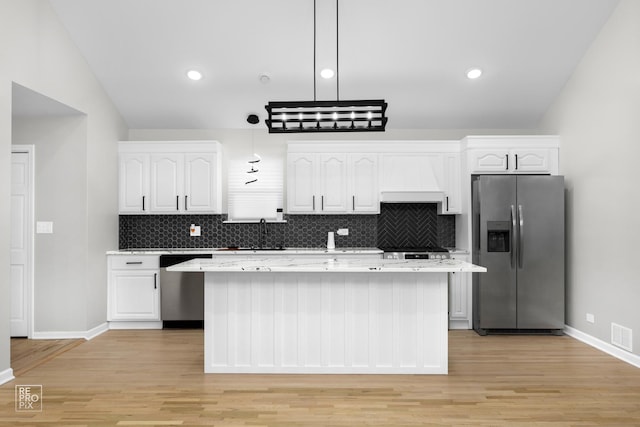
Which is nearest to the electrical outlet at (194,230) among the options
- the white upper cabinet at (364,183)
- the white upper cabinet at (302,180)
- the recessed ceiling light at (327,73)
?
the white upper cabinet at (302,180)

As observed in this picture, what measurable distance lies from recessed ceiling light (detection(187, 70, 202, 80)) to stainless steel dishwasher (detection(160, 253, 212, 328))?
6.91 feet

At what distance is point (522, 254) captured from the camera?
503 centimetres

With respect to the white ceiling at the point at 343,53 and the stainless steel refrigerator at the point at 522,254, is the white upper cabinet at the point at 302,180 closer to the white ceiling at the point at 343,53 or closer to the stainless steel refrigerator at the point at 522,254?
the white ceiling at the point at 343,53

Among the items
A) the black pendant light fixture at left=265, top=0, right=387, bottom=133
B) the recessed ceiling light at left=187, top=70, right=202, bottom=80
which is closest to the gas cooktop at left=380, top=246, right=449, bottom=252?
the black pendant light fixture at left=265, top=0, right=387, bottom=133

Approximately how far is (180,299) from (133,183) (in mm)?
1608

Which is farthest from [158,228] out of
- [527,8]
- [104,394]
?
[527,8]

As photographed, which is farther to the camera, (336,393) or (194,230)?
(194,230)

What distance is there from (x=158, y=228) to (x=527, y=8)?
5.06 metres

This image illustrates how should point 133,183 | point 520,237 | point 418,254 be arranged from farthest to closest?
point 133,183
point 418,254
point 520,237

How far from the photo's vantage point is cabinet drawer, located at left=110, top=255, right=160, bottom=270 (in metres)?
5.36

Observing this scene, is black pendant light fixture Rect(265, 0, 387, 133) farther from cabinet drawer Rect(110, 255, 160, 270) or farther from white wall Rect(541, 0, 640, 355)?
cabinet drawer Rect(110, 255, 160, 270)

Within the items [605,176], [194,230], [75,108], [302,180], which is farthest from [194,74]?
[605,176]

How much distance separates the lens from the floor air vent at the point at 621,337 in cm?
404

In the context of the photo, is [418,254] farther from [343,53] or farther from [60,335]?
[60,335]
